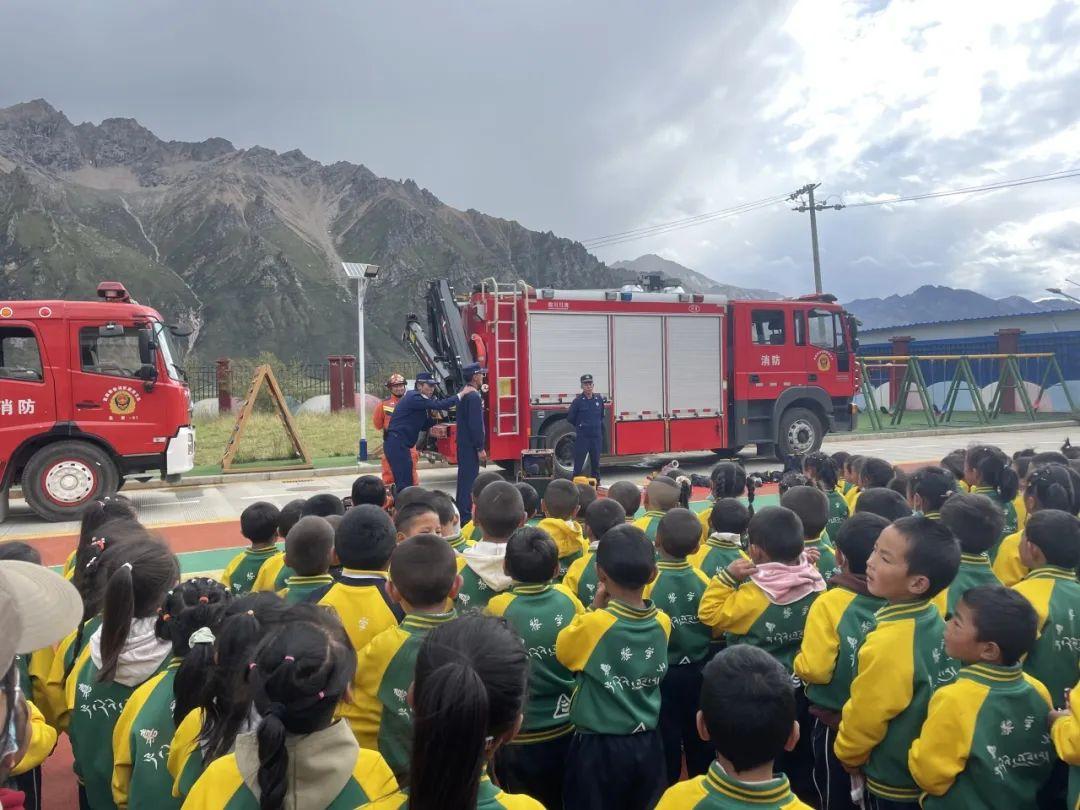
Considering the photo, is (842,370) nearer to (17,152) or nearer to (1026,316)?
(1026,316)

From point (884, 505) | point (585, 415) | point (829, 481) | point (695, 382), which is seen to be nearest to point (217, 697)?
point (884, 505)

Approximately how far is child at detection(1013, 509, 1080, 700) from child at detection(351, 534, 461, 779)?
2048mm

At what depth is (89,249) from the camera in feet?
244

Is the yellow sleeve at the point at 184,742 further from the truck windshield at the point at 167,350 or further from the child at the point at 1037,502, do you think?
the truck windshield at the point at 167,350

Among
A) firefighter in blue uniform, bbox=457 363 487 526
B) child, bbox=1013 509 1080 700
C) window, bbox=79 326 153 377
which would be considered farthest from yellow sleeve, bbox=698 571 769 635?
window, bbox=79 326 153 377

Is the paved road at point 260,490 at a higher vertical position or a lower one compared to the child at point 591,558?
lower

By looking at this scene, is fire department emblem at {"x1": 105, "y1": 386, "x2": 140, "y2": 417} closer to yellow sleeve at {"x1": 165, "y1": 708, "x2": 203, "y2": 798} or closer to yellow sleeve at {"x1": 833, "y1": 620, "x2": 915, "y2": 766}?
yellow sleeve at {"x1": 165, "y1": 708, "x2": 203, "y2": 798}

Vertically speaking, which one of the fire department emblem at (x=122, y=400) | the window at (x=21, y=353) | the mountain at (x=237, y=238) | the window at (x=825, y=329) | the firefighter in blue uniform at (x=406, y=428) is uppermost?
the mountain at (x=237, y=238)

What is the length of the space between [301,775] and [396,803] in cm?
25

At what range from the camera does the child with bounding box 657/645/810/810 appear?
1772 mm

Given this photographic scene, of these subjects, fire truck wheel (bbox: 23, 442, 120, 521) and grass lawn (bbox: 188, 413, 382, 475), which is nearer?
fire truck wheel (bbox: 23, 442, 120, 521)

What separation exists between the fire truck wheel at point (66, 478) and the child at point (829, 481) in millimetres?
8737

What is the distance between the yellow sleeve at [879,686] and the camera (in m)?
2.47

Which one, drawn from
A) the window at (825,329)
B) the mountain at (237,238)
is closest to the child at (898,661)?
the window at (825,329)
